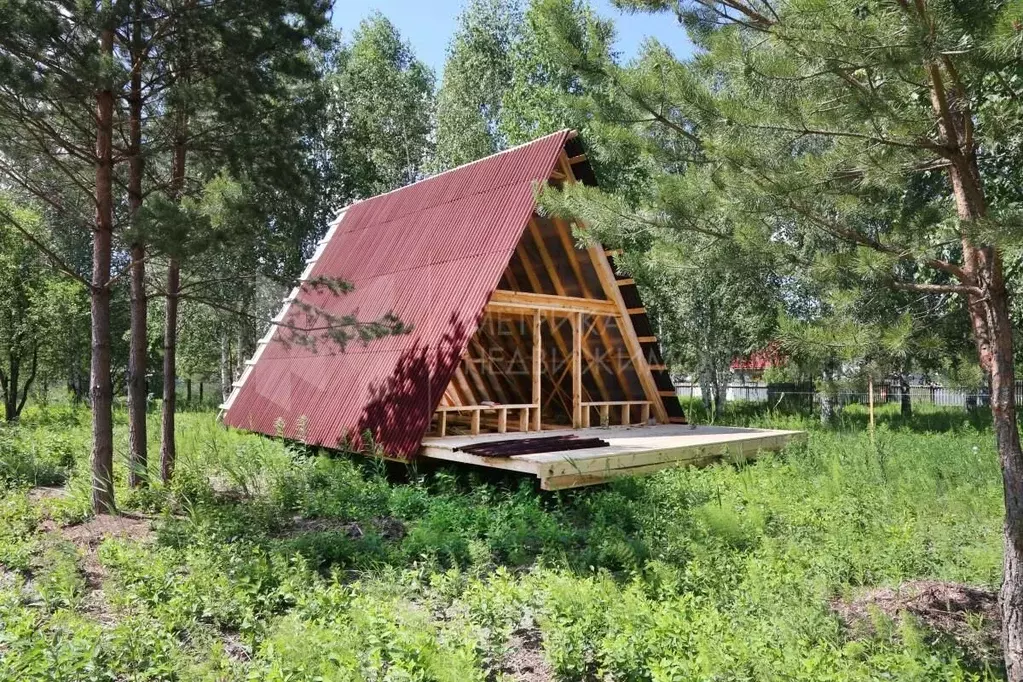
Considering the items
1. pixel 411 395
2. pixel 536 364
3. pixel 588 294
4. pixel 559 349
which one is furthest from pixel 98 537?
pixel 588 294

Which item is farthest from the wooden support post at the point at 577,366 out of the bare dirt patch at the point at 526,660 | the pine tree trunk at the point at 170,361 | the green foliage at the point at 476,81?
the green foliage at the point at 476,81

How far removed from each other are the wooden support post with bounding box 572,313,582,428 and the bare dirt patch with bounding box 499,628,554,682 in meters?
6.26

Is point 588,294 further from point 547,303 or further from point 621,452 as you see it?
point 621,452

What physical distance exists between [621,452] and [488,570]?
2916 millimetres

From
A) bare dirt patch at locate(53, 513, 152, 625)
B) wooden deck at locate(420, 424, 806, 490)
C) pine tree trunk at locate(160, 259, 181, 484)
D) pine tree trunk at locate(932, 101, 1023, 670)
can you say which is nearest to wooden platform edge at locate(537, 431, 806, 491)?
wooden deck at locate(420, 424, 806, 490)

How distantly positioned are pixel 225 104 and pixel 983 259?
718 cm

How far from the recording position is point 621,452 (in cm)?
787

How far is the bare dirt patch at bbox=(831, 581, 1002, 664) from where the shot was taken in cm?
397

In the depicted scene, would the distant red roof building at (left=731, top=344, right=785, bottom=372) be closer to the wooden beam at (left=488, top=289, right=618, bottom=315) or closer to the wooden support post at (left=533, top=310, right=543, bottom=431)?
the wooden beam at (left=488, top=289, right=618, bottom=315)

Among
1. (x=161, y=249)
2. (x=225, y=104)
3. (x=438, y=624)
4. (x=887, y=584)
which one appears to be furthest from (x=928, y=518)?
(x=225, y=104)

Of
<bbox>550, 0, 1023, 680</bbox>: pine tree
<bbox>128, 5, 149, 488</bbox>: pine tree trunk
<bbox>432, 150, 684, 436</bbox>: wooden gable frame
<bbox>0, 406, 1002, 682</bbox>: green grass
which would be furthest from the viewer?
<bbox>432, 150, 684, 436</bbox>: wooden gable frame

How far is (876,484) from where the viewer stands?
7.38m

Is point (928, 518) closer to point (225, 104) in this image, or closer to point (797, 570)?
point (797, 570)

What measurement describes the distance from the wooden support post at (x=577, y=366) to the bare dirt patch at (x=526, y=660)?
6256mm
